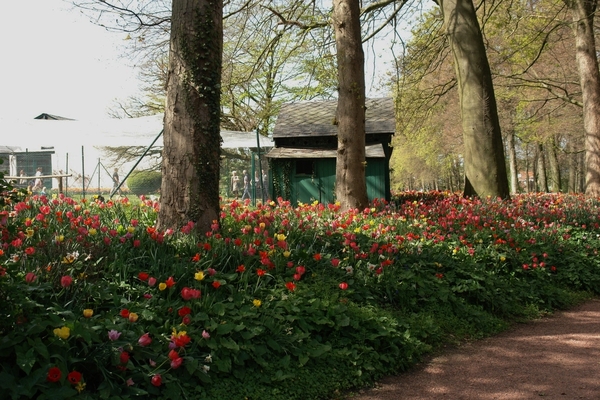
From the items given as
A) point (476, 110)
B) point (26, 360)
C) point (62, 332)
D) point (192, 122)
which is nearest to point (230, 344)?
point (62, 332)

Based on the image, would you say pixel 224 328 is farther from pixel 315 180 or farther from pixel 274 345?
pixel 315 180

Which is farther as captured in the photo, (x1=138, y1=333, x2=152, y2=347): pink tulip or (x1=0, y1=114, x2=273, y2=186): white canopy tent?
(x1=0, y1=114, x2=273, y2=186): white canopy tent

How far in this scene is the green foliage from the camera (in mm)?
23711

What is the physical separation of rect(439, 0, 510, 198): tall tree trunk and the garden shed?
12.3 feet

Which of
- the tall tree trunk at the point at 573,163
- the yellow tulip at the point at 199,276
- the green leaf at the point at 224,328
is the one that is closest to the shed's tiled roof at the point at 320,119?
the yellow tulip at the point at 199,276

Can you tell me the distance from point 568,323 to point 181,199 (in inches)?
181

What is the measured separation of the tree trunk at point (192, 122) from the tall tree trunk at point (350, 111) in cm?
381

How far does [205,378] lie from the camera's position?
3605 mm

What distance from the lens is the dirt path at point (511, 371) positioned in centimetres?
426

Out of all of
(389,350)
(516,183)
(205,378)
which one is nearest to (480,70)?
(389,350)

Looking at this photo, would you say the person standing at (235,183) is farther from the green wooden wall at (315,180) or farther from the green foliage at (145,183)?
the green foliage at (145,183)

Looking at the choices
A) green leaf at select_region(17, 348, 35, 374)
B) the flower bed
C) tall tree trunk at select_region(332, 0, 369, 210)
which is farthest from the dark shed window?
green leaf at select_region(17, 348, 35, 374)

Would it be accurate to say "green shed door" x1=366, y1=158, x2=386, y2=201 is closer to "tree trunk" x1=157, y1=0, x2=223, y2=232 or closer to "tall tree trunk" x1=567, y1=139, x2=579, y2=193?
"tree trunk" x1=157, y1=0, x2=223, y2=232

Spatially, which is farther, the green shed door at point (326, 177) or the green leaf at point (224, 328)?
the green shed door at point (326, 177)
